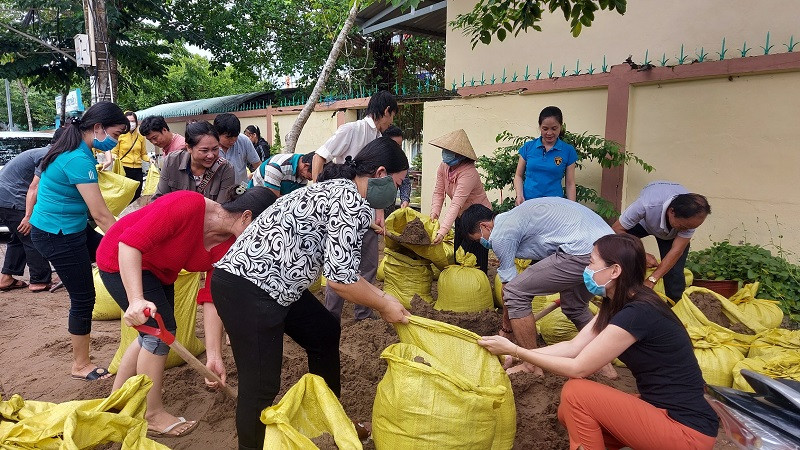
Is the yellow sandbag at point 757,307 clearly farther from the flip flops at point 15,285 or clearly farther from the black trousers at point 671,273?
the flip flops at point 15,285

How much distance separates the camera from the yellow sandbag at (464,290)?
13.4ft

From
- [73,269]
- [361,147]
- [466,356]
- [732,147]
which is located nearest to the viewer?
[466,356]

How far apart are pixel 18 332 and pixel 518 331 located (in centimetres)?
371

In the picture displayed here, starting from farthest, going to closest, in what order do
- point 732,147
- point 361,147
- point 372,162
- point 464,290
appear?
point 732,147, point 464,290, point 361,147, point 372,162

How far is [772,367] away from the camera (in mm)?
2768

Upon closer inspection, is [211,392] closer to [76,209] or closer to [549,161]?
[76,209]

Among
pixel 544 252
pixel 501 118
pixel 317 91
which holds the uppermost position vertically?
pixel 317 91

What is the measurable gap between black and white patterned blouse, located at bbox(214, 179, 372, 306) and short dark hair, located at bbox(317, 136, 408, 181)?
13cm

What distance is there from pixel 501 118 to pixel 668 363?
4.68 meters

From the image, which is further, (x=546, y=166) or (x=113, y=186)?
(x=546, y=166)

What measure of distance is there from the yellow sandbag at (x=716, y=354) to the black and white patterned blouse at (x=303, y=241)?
7.01ft

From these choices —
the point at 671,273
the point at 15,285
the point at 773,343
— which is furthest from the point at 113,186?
the point at 773,343

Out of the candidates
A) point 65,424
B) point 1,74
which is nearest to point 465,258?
point 65,424

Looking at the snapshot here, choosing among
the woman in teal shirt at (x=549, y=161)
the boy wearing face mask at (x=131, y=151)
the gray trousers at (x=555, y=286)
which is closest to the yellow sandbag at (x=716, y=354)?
the gray trousers at (x=555, y=286)
